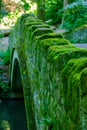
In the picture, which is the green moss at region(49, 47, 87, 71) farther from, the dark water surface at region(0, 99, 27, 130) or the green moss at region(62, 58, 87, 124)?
the dark water surface at region(0, 99, 27, 130)

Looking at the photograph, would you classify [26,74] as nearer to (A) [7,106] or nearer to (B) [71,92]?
(B) [71,92]

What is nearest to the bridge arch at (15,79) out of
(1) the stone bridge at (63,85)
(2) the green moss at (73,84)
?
(1) the stone bridge at (63,85)

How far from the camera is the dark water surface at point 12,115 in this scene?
12773 millimetres

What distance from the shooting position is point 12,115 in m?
14.1

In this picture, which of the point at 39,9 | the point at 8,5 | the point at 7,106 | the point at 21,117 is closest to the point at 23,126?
the point at 21,117

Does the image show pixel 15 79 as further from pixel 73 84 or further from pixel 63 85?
pixel 73 84

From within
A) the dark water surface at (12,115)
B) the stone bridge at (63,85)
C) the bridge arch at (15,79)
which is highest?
the stone bridge at (63,85)

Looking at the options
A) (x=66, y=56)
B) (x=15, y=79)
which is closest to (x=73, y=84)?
(x=66, y=56)

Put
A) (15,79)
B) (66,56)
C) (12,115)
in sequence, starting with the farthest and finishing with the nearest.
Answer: (15,79) → (12,115) → (66,56)

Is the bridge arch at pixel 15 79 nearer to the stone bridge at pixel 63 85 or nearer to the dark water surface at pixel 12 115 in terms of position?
the dark water surface at pixel 12 115

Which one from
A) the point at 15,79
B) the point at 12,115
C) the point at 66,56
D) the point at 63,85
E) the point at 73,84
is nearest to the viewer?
the point at 73,84

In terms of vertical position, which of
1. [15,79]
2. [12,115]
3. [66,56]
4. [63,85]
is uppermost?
[66,56]

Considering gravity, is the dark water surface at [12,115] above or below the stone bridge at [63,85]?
below

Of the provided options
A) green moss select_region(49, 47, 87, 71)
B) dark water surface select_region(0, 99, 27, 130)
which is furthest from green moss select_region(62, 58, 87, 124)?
dark water surface select_region(0, 99, 27, 130)
